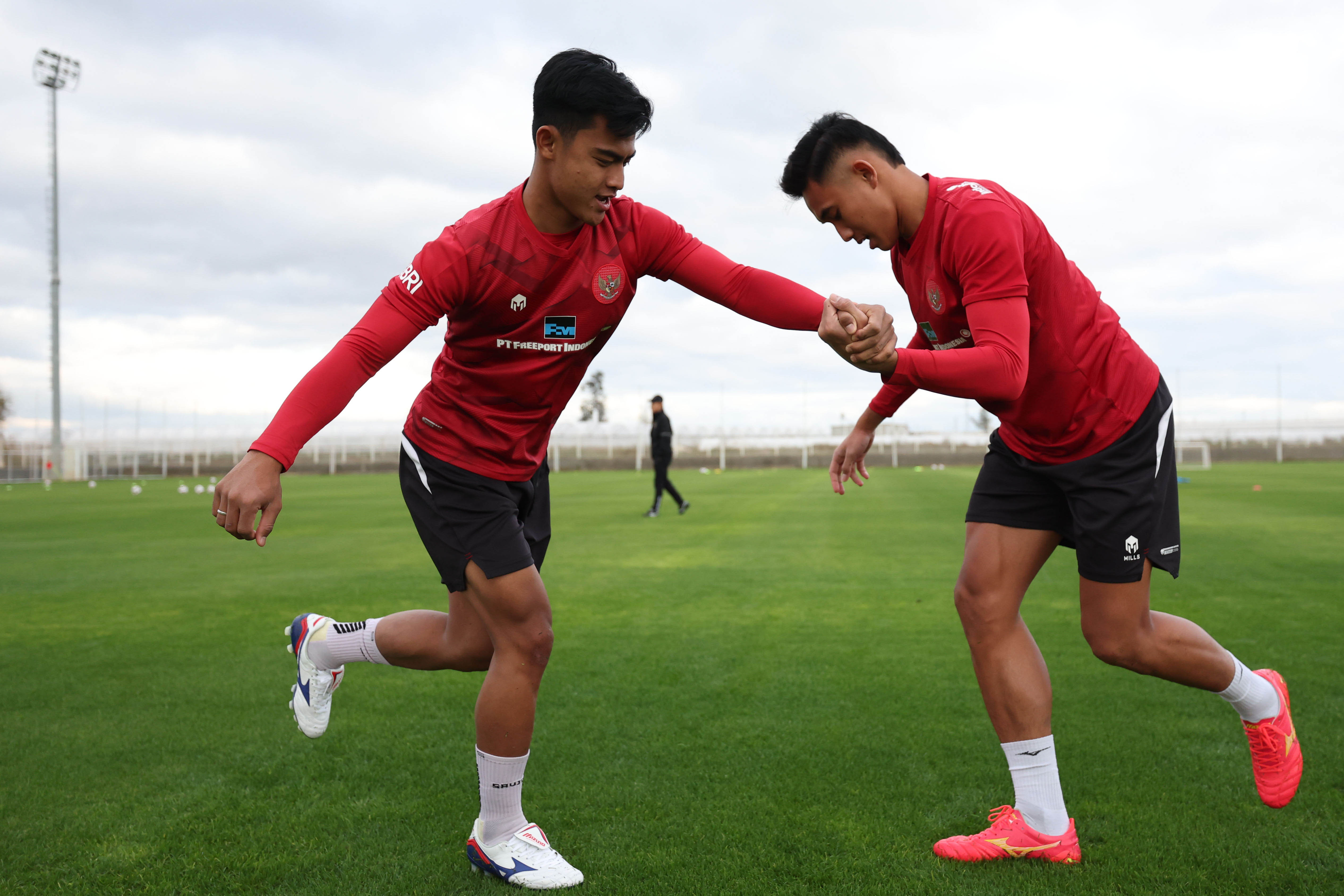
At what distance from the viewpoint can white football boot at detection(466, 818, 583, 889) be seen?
102 inches

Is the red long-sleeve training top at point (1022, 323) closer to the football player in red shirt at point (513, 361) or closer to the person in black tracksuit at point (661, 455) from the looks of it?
the football player in red shirt at point (513, 361)

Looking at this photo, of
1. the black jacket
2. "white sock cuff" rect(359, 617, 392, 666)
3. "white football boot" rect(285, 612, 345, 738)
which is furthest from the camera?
the black jacket

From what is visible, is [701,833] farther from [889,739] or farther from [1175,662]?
[1175,662]

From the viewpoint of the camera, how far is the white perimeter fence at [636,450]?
51562 mm

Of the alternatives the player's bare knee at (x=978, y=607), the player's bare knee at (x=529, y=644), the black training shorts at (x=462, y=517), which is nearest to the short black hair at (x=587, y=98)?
the black training shorts at (x=462, y=517)

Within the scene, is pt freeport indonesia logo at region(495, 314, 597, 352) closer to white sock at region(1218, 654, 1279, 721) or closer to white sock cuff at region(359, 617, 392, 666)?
white sock cuff at region(359, 617, 392, 666)

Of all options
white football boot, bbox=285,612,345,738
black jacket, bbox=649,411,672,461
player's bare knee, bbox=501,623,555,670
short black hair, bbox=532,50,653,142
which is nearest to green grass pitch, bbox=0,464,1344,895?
white football boot, bbox=285,612,345,738

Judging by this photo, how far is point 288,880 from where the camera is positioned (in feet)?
8.52

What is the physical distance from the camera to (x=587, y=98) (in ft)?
8.38

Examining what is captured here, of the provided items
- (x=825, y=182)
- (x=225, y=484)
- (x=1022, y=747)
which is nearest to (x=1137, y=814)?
(x=1022, y=747)

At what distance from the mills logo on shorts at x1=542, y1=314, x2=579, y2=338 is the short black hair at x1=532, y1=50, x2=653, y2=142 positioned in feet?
1.75

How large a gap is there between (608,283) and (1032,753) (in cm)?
197

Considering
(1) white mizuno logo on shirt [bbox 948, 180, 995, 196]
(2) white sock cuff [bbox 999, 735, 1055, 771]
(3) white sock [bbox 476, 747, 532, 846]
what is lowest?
(3) white sock [bbox 476, 747, 532, 846]

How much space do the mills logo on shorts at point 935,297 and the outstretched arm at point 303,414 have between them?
1517 mm
